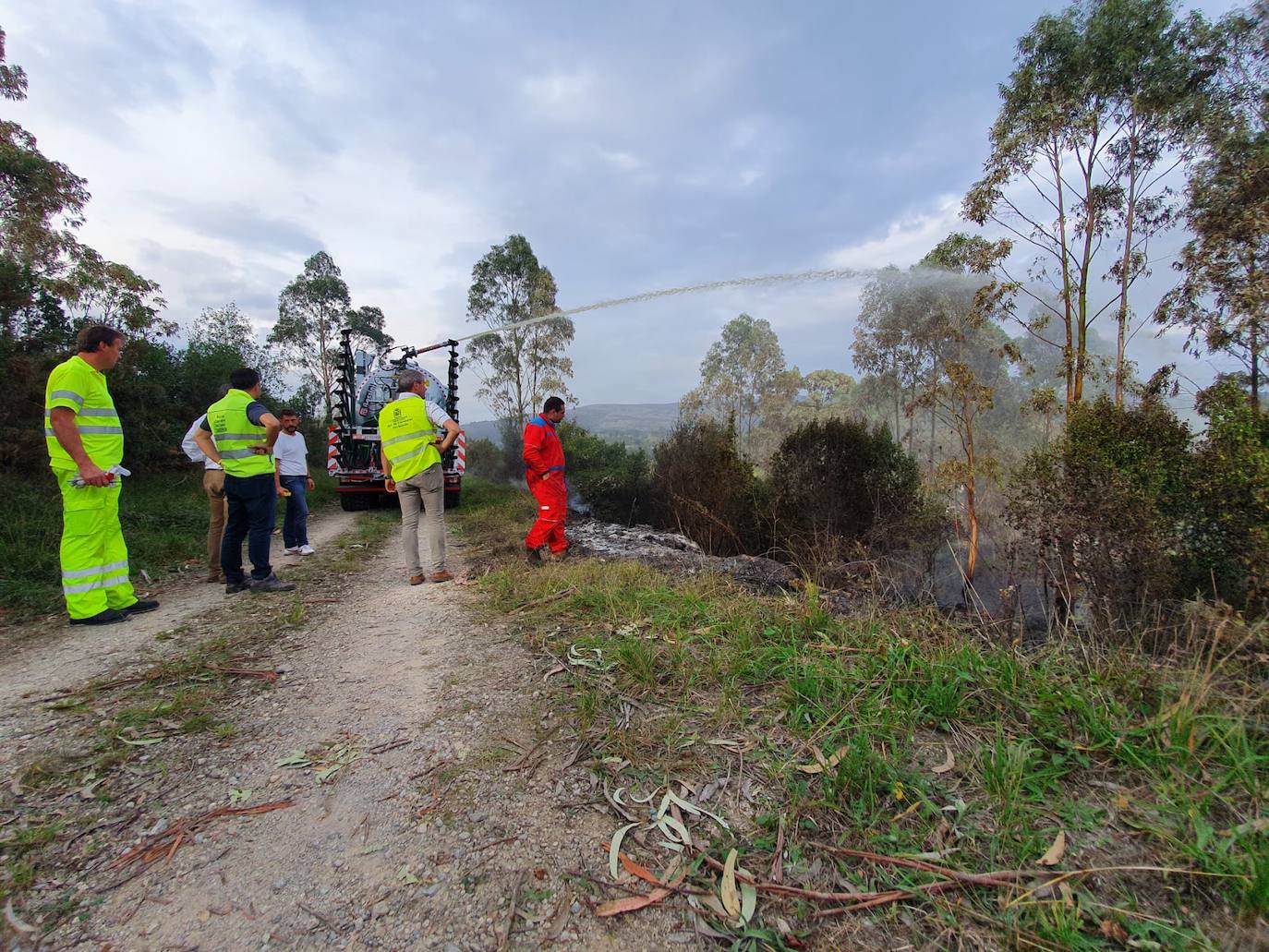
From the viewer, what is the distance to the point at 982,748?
6.34ft

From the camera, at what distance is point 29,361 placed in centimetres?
877

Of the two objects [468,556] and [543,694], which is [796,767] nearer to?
[543,694]

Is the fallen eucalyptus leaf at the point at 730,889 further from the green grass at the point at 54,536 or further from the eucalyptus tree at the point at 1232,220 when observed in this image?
the eucalyptus tree at the point at 1232,220

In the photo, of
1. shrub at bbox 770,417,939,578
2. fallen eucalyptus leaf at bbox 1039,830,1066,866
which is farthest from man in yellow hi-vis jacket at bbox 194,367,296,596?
shrub at bbox 770,417,939,578

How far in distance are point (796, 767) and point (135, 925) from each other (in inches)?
78.7

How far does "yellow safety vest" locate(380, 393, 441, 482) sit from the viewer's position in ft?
15.6

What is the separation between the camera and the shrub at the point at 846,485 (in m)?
13.2

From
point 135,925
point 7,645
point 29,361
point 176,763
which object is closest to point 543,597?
point 176,763

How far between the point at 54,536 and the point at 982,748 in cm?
817

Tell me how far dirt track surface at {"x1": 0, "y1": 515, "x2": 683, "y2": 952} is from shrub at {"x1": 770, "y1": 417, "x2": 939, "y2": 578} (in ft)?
36.8

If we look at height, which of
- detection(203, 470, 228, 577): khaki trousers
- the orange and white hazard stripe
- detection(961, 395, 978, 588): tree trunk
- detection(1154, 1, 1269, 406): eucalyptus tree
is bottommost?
detection(961, 395, 978, 588): tree trunk

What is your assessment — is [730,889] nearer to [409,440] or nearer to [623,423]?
[409,440]

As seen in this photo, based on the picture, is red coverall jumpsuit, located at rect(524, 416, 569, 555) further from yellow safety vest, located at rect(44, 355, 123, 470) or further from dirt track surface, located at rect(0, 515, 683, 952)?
yellow safety vest, located at rect(44, 355, 123, 470)

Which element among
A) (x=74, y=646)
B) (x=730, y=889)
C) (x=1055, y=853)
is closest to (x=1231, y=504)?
(x=1055, y=853)
